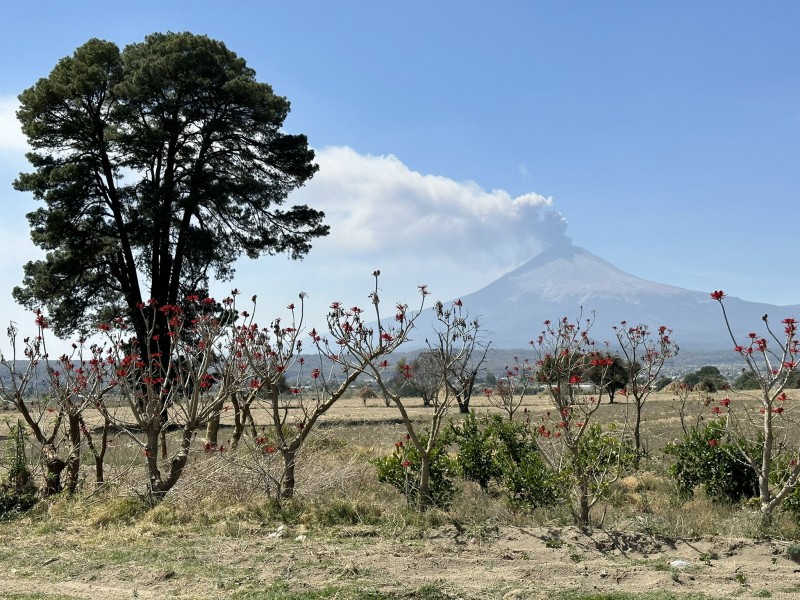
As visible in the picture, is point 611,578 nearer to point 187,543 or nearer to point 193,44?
point 187,543

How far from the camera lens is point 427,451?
8969 millimetres

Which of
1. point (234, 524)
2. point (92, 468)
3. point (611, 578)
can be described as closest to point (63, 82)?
point (92, 468)

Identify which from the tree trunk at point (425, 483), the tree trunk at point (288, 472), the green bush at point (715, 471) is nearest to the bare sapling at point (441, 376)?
the tree trunk at point (425, 483)

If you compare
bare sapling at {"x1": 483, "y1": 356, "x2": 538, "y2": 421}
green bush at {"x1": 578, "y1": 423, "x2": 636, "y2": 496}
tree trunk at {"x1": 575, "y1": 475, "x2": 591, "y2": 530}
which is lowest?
tree trunk at {"x1": 575, "y1": 475, "x2": 591, "y2": 530}

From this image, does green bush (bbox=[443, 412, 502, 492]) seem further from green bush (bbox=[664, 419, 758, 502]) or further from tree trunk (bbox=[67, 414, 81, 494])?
tree trunk (bbox=[67, 414, 81, 494])

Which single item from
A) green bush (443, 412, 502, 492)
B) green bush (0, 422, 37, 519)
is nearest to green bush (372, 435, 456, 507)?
green bush (443, 412, 502, 492)

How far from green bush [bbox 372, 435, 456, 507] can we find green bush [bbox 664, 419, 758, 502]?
9.65ft

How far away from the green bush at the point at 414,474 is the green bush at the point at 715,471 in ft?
9.65

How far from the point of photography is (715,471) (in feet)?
30.1

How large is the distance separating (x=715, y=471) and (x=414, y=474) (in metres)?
3.68

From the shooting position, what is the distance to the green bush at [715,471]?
9.09 metres

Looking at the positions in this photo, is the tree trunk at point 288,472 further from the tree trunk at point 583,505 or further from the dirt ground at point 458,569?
the tree trunk at point 583,505

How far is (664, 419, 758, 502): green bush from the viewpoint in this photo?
9.09 metres

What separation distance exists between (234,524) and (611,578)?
4.17 meters
